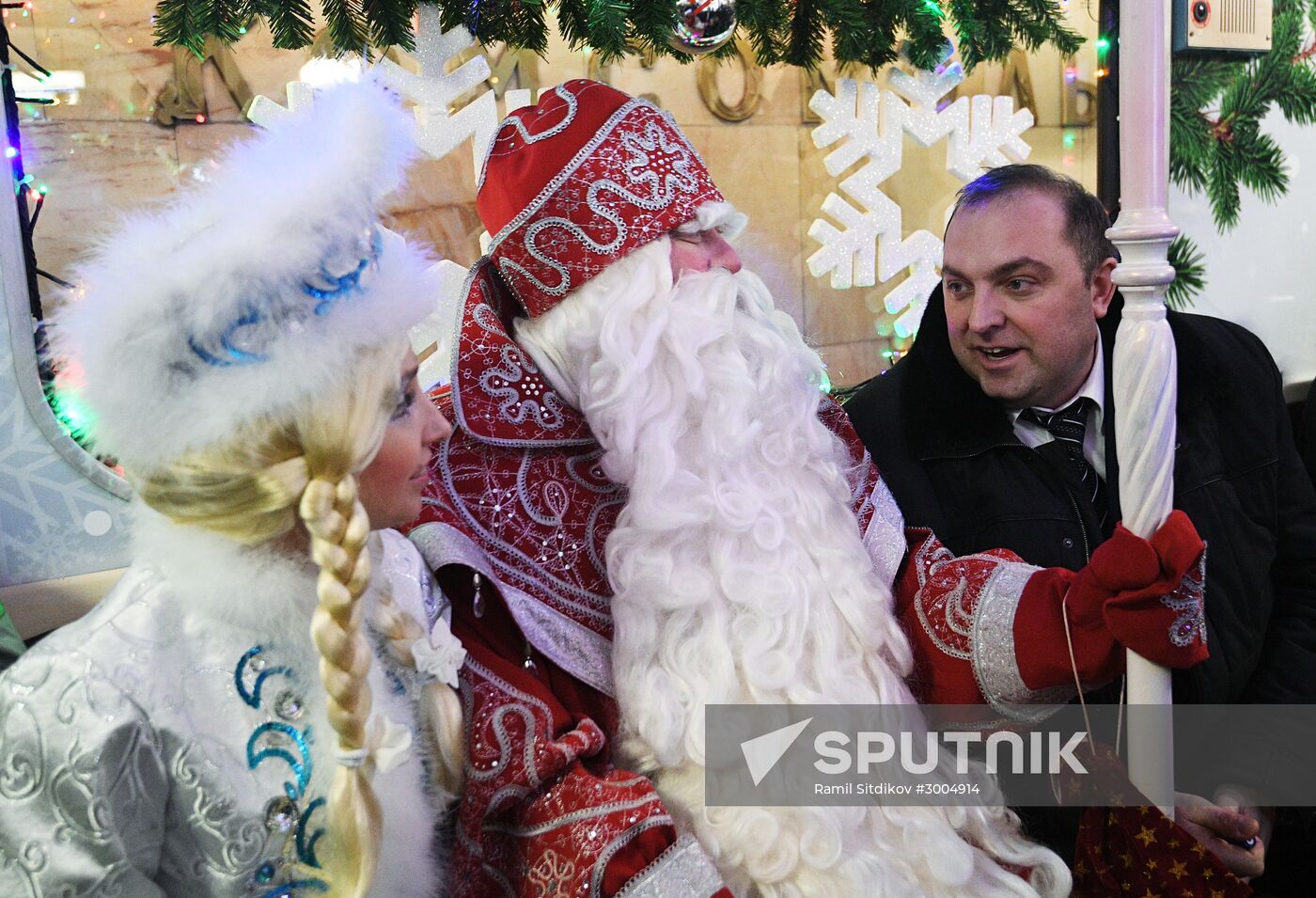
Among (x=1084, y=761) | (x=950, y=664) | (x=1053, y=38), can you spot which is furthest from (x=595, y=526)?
(x=1053, y=38)

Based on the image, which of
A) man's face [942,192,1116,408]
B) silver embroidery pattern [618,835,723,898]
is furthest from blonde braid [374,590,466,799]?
man's face [942,192,1116,408]

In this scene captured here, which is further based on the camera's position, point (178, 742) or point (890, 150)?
point (890, 150)

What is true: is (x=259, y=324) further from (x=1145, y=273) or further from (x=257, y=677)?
(x=1145, y=273)

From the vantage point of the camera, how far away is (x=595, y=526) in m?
1.90

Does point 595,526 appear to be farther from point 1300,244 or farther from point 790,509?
point 1300,244

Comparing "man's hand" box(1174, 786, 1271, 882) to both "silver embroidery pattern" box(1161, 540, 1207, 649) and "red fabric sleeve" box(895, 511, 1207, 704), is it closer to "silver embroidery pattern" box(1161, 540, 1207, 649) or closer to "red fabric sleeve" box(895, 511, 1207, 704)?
"red fabric sleeve" box(895, 511, 1207, 704)

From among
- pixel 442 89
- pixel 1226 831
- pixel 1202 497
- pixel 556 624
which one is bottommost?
pixel 1226 831

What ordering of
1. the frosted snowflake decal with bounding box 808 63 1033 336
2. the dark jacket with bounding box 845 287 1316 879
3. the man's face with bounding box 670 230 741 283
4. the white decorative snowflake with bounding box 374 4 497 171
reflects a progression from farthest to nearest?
1. the frosted snowflake decal with bounding box 808 63 1033 336
2. the white decorative snowflake with bounding box 374 4 497 171
3. the dark jacket with bounding box 845 287 1316 879
4. the man's face with bounding box 670 230 741 283

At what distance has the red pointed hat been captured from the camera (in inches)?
75.8

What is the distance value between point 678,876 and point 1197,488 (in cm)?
153

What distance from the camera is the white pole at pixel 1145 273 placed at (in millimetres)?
1521

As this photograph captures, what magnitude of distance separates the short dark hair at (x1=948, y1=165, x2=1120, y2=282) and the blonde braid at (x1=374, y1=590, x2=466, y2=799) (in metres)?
1.59

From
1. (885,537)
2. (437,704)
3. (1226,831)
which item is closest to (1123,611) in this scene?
(885,537)

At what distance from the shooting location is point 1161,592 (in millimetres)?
1621
